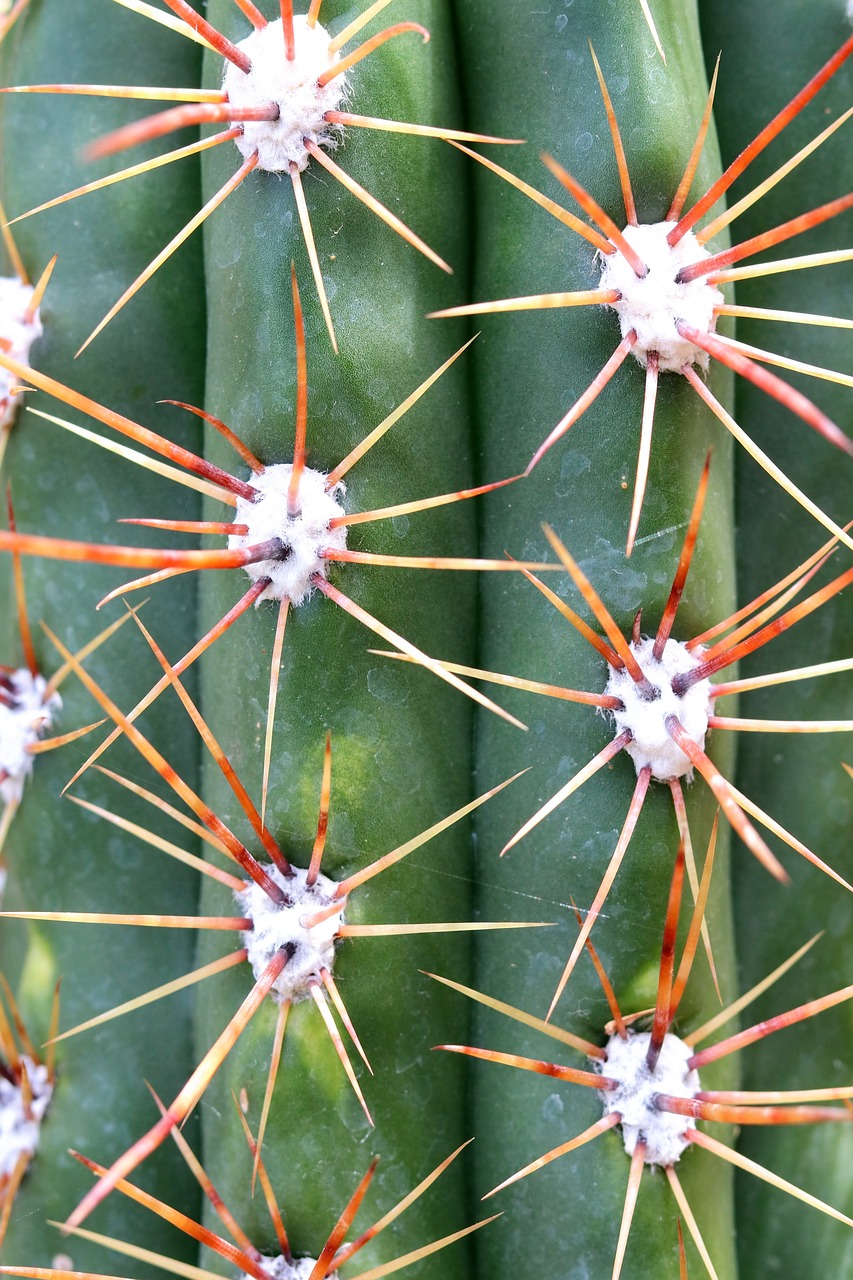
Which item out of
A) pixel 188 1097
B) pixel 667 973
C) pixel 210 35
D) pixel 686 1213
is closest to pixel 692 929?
pixel 667 973

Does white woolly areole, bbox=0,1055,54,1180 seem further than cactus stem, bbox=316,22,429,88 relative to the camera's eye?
Yes

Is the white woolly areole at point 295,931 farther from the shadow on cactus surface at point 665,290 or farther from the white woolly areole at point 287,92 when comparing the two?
the white woolly areole at point 287,92

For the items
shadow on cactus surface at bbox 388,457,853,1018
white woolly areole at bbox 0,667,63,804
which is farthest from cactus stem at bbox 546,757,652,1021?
white woolly areole at bbox 0,667,63,804

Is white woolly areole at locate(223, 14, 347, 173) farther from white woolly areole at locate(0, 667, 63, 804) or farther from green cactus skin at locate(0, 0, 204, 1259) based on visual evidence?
white woolly areole at locate(0, 667, 63, 804)

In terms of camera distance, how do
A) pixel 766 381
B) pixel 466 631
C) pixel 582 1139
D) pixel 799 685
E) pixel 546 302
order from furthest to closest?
pixel 799 685
pixel 466 631
pixel 582 1139
pixel 546 302
pixel 766 381

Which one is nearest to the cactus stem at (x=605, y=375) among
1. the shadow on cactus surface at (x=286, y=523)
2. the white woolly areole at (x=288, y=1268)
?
the shadow on cactus surface at (x=286, y=523)

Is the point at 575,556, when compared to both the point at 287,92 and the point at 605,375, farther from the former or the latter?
the point at 287,92

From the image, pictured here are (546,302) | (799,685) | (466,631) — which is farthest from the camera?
(799,685)
